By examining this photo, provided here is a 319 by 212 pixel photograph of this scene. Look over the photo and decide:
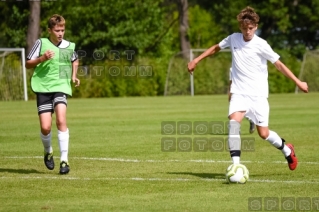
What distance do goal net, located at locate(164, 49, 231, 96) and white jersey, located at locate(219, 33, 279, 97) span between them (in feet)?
111

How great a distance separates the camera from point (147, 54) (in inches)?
2344

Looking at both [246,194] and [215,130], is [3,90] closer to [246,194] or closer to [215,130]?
[215,130]

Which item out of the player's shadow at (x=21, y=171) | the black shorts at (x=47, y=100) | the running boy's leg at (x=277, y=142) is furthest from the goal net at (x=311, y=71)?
the black shorts at (x=47, y=100)

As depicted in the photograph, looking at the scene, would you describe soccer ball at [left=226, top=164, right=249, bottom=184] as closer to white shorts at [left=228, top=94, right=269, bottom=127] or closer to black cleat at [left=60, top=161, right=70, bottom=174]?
white shorts at [left=228, top=94, right=269, bottom=127]

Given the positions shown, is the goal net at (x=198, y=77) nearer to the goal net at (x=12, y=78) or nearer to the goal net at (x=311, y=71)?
the goal net at (x=311, y=71)

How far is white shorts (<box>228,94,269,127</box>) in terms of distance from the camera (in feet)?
36.1

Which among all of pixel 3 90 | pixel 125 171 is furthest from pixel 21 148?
pixel 3 90

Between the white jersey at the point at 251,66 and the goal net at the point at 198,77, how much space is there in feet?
111

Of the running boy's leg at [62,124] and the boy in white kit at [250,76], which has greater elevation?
the boy in white kit at [250,76]

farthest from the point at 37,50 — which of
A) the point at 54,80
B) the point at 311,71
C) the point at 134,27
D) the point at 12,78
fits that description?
the point at 134,27

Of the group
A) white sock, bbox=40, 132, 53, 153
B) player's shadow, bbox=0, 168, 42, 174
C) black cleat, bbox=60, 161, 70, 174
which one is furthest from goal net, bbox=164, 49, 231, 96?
black cleat, bbox=60, 161, 70, 174

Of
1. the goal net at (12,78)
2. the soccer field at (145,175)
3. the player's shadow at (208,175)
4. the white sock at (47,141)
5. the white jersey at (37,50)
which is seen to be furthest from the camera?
the goal net at (12,78)

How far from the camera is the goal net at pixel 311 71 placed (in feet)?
158

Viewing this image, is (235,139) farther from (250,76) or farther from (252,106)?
(250,76)
